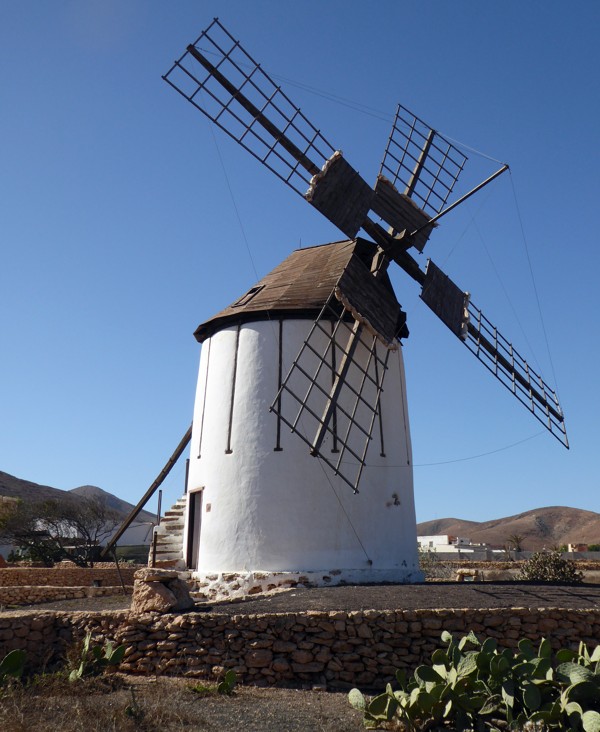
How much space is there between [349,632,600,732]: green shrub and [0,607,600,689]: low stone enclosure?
1.46 meters

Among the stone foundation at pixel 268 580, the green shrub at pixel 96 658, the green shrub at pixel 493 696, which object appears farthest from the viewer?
the stone foundation at pixel 268 580

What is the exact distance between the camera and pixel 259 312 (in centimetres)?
1420

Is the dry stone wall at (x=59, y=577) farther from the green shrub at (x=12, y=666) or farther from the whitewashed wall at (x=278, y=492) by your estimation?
the green shrub at (x=12, y=666)

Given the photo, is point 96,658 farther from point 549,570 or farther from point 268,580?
point 549,570

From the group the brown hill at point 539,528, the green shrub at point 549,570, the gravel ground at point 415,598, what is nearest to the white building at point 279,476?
the gravel ground at point 415,598

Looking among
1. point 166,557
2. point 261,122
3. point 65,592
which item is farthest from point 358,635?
point 261,122

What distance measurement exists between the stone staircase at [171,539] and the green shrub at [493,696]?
8301 mm

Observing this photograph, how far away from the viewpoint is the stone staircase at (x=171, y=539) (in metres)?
14.2

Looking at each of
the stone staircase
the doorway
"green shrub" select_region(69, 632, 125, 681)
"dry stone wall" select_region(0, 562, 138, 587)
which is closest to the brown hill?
"dry stone wall" select_region(0, 562, 138, 587)

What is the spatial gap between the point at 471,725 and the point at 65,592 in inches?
420

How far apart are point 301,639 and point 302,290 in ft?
26.4

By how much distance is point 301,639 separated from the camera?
8.16 m

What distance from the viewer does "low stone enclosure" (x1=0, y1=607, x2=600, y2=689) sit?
8.02 m

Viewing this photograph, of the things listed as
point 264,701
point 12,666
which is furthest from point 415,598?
point 12,666
